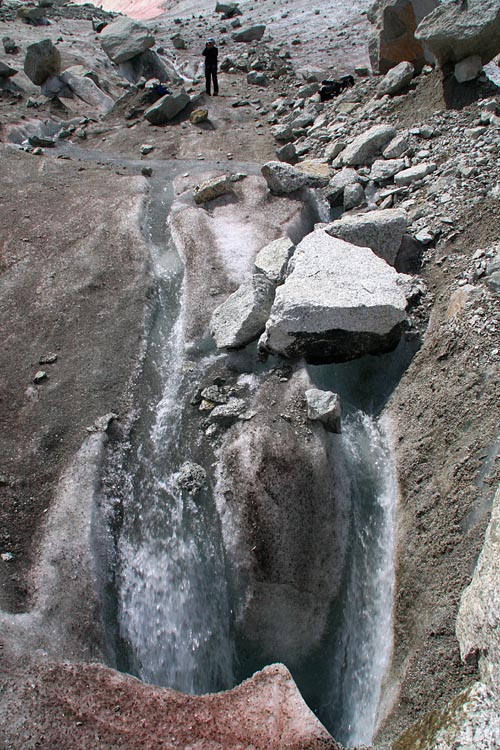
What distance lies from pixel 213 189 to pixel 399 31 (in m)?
10.5

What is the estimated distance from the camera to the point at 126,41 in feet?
102

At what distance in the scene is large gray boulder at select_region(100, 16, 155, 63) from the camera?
101ft

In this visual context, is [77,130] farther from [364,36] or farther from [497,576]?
[497,576]

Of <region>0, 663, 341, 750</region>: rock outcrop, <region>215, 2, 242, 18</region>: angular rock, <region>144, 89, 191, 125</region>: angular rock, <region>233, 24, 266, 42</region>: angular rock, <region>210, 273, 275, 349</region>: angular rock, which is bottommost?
<region>0, 663, 341, 750</region>: rock outcrop

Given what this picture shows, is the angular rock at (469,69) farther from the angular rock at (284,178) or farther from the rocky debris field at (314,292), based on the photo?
the angular rock at (284,178)

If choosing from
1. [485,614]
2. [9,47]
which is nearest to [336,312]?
[485,614]

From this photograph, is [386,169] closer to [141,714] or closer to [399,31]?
[399,31]

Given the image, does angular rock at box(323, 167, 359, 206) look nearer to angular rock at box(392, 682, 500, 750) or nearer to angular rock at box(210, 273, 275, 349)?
angular rock at box(210, 273, 275, 349)

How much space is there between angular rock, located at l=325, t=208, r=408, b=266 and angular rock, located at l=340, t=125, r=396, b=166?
4.50m

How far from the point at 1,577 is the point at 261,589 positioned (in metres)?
3.96

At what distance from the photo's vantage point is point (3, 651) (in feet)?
24.8

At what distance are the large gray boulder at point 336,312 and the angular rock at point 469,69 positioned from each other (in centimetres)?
849

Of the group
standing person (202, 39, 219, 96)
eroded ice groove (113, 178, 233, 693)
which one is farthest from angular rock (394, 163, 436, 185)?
standing person (202, 39, 219, 96)

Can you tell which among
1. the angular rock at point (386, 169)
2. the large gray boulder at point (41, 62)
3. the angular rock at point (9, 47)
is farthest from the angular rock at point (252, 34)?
the angular rock at point (386, 169)
